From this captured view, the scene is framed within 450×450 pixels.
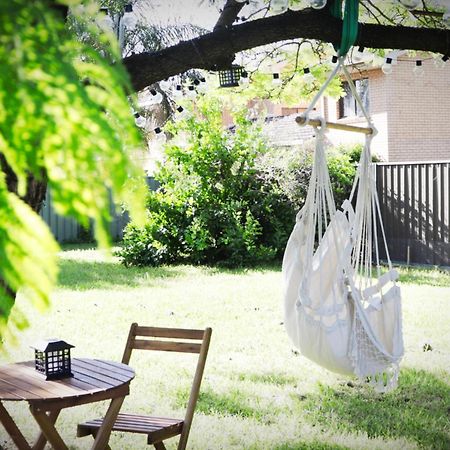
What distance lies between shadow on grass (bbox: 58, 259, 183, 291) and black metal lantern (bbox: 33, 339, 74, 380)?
516cm

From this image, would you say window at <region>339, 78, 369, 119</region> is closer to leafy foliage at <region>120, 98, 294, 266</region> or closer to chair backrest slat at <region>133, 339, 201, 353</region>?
leafy foliage at <region>120, 98, 294, 266</region>

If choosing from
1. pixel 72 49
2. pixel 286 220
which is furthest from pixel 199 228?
pixel 72 49

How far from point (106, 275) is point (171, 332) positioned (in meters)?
5.85

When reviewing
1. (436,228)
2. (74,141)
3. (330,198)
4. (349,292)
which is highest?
(74,141)

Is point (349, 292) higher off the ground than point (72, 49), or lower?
lower

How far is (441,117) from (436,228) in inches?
210

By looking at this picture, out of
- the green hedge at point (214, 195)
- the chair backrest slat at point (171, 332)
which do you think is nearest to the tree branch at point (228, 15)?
the chair backrest slat at point (171, 332)

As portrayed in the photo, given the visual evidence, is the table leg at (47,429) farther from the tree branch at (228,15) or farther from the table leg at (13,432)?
the tree branch at (228,15)

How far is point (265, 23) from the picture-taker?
3082mm

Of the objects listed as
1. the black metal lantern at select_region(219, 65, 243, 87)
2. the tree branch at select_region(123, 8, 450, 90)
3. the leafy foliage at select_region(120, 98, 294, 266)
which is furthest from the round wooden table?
the leafy foliage at select_region(120, 98, 294, 266)

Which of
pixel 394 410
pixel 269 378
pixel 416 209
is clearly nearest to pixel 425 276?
pixel 416 209

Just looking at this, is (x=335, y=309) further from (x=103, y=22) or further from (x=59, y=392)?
(x=103, y=22)

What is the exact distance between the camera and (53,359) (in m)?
2.89

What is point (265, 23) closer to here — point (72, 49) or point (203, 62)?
point (203, 62)
